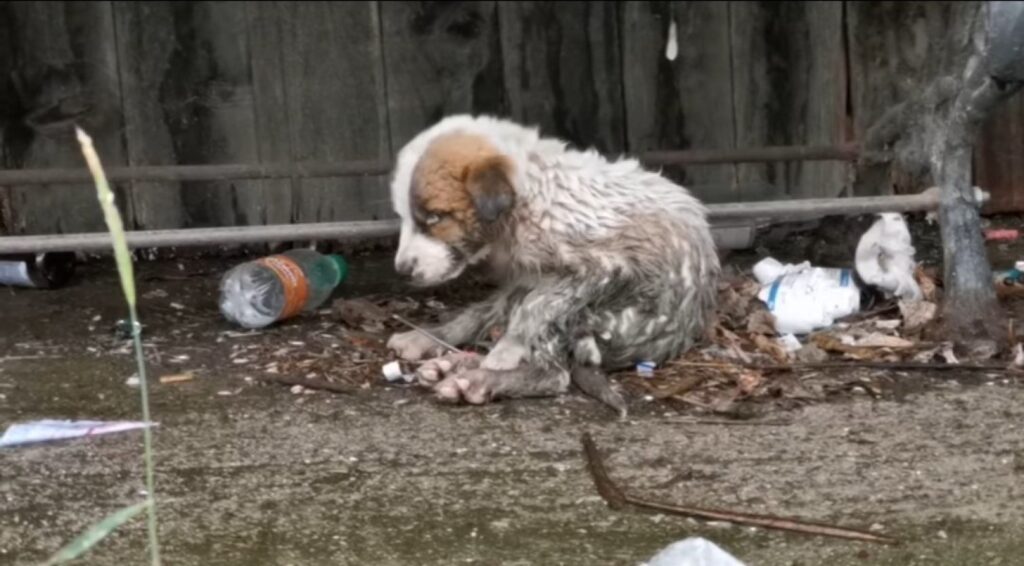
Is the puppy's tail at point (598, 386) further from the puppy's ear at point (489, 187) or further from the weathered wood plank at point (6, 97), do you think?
the weathered wood plank at point (6, 97)

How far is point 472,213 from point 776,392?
1.00m

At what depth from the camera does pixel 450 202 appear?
3.94 metres

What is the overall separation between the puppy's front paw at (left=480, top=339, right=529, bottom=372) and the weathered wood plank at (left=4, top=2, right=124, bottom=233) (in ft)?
7.91

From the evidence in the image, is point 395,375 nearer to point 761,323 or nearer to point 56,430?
point 56,430

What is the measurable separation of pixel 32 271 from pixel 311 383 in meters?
1.69

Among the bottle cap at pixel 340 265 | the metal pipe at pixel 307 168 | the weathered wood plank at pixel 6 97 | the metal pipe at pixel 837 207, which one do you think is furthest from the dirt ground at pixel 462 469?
the weathered wood plank at pixel 6 97

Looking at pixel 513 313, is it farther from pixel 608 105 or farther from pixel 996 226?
pixel 996 226

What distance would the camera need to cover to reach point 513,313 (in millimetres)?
4125

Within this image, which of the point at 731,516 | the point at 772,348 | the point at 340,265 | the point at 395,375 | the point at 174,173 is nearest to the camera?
the point at 731,516

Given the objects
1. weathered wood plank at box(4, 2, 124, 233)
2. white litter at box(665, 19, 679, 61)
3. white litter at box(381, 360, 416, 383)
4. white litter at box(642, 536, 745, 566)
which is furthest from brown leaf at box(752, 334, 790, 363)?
weathered wood plank at box(4, 2, 124, 233)

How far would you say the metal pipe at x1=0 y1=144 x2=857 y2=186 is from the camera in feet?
16.4

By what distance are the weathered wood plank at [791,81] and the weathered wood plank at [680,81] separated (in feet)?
0.21

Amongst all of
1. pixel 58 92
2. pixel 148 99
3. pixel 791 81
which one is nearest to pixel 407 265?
pixel 148 99

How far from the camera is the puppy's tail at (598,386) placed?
3.82 meters
